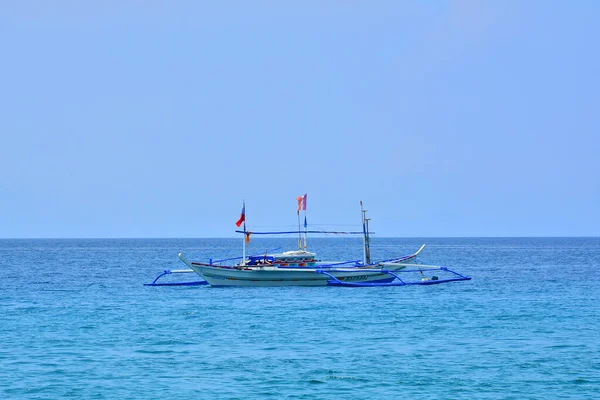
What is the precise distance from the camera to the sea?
29.0 metres

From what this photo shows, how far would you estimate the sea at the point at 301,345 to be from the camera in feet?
95.0

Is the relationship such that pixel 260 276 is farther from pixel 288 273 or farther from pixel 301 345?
pixel 301 345

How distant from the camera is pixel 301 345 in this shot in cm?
3734

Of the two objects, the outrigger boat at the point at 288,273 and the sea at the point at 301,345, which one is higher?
the outrigger boat at the point at 288,273

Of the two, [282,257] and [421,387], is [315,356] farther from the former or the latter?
[282,257]

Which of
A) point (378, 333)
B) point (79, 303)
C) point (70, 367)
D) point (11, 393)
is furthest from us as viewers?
point (79, 303)

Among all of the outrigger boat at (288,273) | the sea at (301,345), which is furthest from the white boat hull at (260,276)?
the sea at (301,345)

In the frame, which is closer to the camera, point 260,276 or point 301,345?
point 301,345

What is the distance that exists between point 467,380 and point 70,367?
1403 centimetres

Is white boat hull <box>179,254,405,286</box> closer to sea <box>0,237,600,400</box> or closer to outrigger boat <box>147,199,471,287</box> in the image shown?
outrigger boat <box>147,199,471,287</box>

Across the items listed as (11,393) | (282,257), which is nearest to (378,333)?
(11,393)

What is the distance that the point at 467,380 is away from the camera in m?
29.8

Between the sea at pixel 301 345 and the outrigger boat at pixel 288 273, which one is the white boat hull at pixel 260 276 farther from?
the sea at pixel 301 345

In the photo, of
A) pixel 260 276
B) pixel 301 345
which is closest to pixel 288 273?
pixel 260 276
